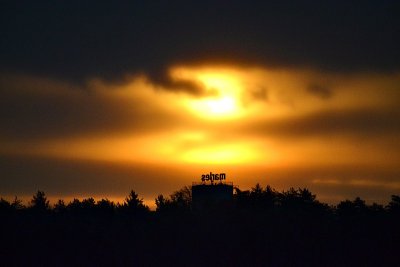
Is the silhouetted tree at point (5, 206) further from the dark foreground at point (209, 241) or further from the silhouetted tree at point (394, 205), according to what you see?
the silhouetted tree at point (394, 205)

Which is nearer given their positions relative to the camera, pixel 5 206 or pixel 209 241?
pixel 209 241

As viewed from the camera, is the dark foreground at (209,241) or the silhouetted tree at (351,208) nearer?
the dark foreground at (209,241)

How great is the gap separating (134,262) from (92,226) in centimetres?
2931

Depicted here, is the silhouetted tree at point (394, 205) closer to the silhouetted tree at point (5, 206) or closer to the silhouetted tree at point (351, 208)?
the silhouetted tree at point (351, 208)

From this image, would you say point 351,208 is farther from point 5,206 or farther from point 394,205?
point 5,206

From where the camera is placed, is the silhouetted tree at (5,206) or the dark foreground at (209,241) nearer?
the dark foreground at (209,241)

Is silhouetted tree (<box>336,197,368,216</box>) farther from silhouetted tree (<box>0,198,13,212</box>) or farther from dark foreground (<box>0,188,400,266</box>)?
silhouetted tree (<box>0,198,13,212</box>)

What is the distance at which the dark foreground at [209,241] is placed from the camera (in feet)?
403

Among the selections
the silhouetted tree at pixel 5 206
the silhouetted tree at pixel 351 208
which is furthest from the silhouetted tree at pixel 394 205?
the silhouetted tree at pixel 5 206

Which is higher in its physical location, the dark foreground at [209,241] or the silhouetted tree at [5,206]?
the silhouetted tree at [5,206]

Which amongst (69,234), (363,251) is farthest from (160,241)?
(363,251)

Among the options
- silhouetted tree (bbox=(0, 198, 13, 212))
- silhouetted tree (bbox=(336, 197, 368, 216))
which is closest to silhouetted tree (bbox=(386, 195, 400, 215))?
silhouetted tree (bbox=(336, 197, 368, 216))

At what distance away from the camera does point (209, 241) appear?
445 feet

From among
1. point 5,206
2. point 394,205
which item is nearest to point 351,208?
point 394,205
